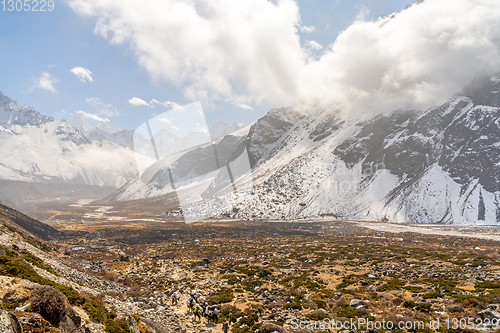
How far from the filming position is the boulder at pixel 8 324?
199 inches

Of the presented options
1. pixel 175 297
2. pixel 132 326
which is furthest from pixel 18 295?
pixel 175 297

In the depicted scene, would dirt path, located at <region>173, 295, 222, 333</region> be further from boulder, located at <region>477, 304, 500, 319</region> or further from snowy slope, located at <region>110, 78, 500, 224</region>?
snowy slope, located at <region>110, 78, 500, 224</region>

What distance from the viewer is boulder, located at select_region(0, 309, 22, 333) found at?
5.05 meters

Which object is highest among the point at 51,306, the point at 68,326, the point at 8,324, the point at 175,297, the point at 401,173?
the point at 401,173

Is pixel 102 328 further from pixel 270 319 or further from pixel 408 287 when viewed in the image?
pixel 408 287

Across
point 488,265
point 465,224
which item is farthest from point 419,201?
point 488,265

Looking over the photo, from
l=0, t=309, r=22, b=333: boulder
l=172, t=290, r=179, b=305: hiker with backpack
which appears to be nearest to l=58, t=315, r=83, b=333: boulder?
l=0, t=309, r=22, b=333: boulder

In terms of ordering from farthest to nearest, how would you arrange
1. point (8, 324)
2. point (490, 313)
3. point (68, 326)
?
point (490, 313)
point (68, 326)
point (8, 324)

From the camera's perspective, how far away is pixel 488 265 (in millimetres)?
21609

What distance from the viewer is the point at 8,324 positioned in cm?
525

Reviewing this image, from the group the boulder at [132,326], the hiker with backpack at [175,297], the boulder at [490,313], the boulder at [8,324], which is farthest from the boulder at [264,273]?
the boulder at [8,324]

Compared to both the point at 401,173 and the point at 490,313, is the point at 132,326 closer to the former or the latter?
the point at 490,313

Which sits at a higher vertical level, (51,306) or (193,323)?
(51,306)

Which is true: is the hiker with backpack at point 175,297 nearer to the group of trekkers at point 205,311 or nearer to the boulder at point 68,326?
the group of trekkers at point 205,311
